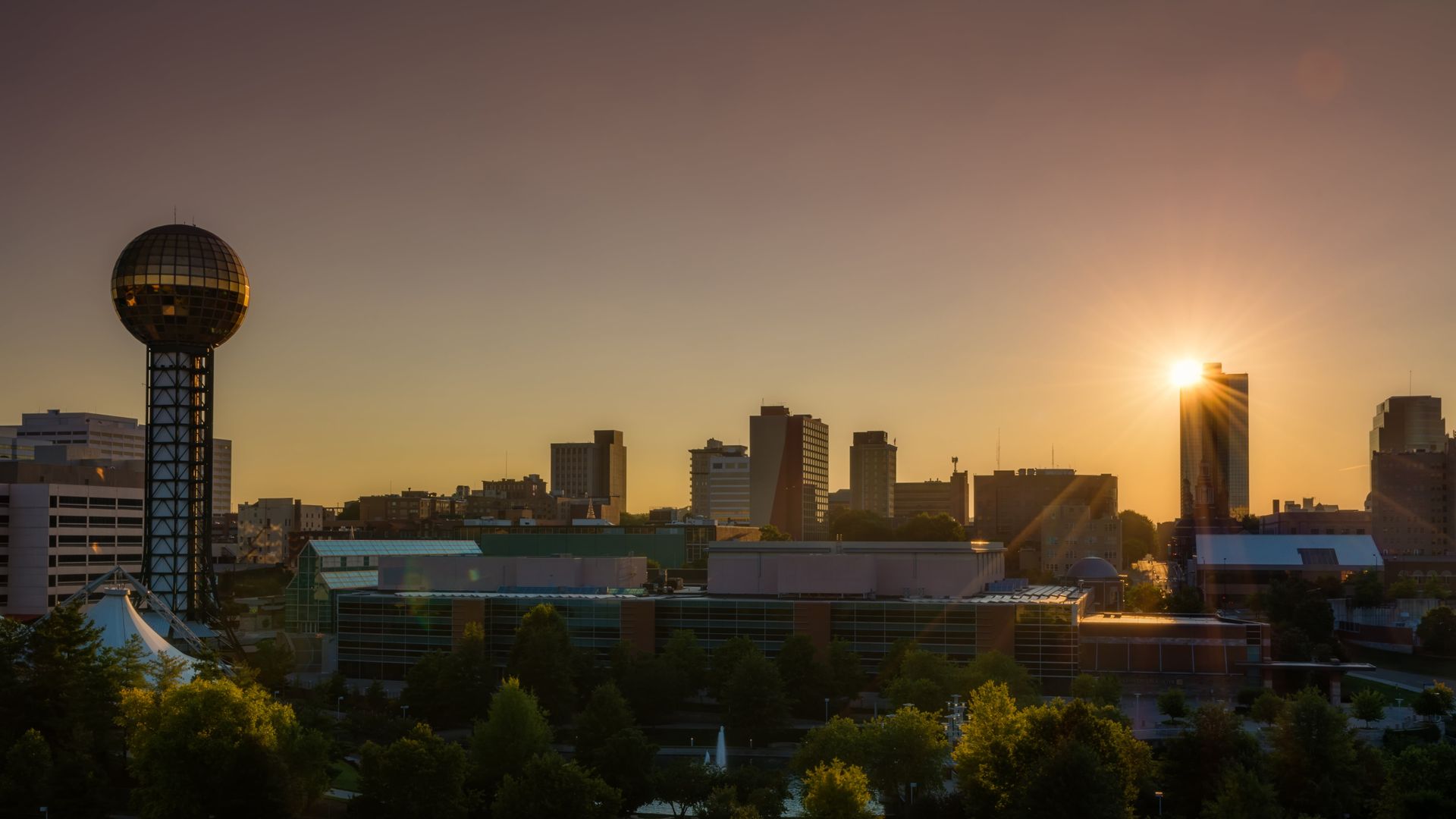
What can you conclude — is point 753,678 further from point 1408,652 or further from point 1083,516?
point 1083,516

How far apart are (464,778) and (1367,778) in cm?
4237

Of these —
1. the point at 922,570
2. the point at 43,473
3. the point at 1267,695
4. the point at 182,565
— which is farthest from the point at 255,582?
the point at 1267,695

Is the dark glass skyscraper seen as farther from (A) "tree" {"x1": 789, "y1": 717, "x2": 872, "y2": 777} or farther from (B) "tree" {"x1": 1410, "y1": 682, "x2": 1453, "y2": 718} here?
(B) "tree" {"x1": 1410, "y1": 682, "x2": 1453, "y2": 718}

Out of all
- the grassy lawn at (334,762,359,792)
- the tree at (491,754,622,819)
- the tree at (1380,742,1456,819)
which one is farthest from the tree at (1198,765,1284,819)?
the grassy lawn at (334,762,359,792)

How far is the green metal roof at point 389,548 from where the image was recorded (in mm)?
112938

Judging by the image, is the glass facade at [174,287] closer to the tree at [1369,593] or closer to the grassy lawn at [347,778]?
the grassy lawn at [347,778]

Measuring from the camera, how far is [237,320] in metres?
114

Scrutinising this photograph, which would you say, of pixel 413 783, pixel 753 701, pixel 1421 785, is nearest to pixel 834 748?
pixel 413 783

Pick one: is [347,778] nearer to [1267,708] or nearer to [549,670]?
[549,670]

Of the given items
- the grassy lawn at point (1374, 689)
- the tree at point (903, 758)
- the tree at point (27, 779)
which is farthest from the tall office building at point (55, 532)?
the grassy lawn at point (1374, 689)

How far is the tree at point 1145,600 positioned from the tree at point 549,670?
253ft

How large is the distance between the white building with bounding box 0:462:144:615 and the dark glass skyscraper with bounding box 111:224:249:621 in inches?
811

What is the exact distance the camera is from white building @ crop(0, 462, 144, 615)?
404ft

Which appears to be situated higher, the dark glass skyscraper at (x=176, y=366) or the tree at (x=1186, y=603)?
the dark glass skyscraper at (x=176, y=366)
